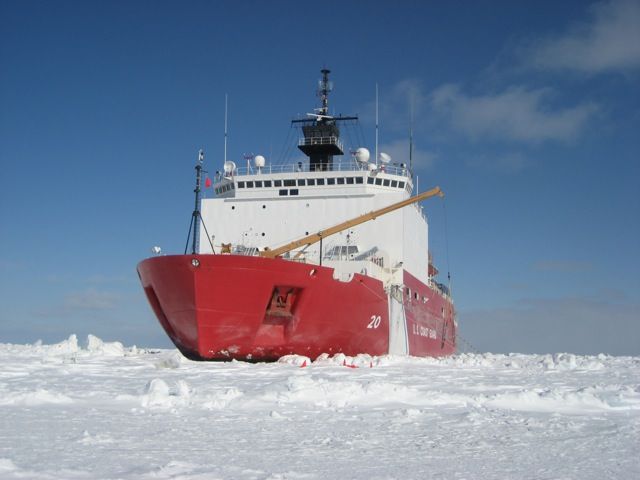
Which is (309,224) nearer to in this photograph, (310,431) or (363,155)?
(363,155)

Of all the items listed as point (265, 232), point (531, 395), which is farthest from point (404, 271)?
point (531, 395)

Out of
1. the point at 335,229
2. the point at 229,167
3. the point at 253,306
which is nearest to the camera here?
the point at 253,306

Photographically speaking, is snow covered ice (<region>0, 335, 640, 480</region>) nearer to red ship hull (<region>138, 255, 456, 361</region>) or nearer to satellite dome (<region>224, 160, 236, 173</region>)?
red ship hull (<region>138, 255, 456, 361</region>)

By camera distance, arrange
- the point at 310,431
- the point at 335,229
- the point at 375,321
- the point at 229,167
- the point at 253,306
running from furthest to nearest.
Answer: the point at 229,167 < the point at 335,229 < the point at 375,321 < the point at 253,306 < the point at 310,431

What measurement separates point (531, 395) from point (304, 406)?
10.8 feet

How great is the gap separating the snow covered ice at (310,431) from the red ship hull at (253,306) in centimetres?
449

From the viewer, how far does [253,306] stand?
639 inches

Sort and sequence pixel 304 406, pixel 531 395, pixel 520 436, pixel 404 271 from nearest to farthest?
pixel 520 436
pixel 304 406
pixel 531 395
pixel 404 271

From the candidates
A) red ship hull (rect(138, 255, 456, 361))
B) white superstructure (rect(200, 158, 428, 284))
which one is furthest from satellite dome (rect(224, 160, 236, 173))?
red ship hull (rect(138, 255, 456, 361))

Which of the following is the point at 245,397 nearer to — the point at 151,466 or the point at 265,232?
the point at 151,466

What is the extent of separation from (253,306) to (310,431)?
964 cm

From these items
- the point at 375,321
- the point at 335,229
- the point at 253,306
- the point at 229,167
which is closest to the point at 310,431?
the point at 253,306

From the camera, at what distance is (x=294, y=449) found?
19.1 feet

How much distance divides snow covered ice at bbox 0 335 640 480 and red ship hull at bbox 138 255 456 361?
449 centimetres
